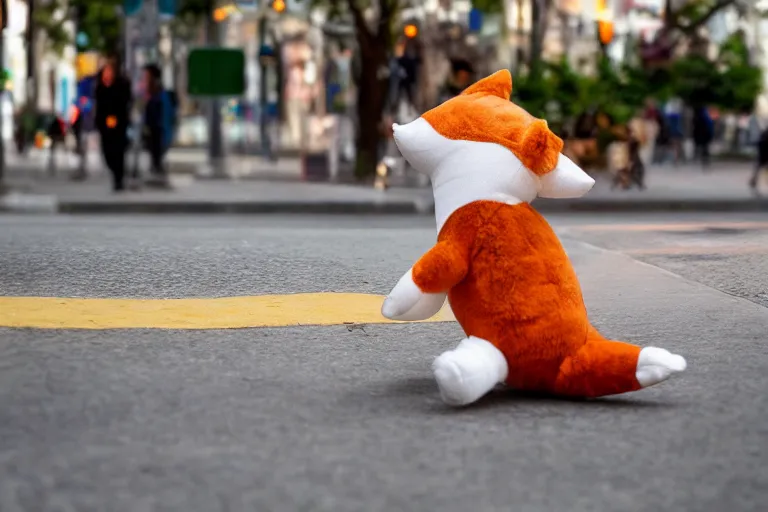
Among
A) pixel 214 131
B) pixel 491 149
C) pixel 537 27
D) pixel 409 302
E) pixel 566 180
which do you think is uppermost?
pixel 537 27

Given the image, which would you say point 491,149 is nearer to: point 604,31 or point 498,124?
point 498,124

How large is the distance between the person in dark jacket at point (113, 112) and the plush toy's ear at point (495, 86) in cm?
1444

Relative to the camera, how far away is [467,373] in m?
5.12

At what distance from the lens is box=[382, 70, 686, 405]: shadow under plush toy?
531 centimetres

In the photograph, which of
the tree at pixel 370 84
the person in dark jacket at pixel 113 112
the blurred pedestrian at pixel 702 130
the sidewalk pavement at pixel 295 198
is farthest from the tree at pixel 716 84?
the person in dark jacket at pixel 113 112

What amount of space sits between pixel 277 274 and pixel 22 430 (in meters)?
4.40

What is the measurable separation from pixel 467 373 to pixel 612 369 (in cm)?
53

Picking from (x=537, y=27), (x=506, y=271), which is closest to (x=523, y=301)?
(x=506, y=271)

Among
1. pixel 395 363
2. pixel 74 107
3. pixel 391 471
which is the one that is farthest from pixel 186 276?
pixel 74 107

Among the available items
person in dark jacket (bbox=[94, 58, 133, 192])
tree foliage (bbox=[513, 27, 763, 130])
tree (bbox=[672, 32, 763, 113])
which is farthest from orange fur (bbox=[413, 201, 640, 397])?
tree (bbox=[672, 32, 763, 113])

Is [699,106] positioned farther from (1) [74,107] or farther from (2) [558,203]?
(2) [558,203]

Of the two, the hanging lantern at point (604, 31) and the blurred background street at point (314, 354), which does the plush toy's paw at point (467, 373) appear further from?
the hanging lantern at point (604, 31)

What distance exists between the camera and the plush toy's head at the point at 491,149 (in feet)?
18.2

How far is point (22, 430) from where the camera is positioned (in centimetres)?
483
